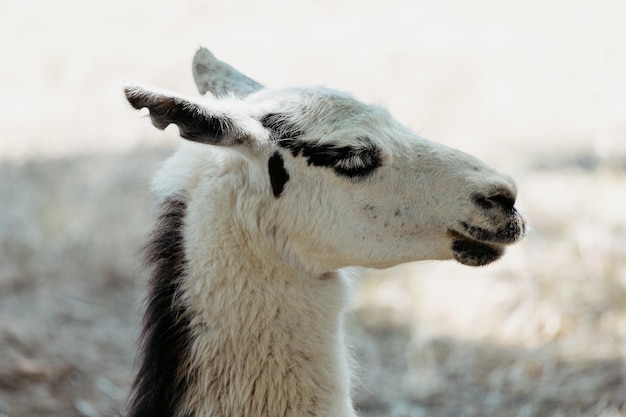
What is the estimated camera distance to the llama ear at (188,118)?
120 inches

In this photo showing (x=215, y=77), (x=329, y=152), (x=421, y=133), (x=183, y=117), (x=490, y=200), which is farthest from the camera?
(x=421, y=133)

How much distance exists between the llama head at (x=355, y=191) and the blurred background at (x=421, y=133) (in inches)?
22.9

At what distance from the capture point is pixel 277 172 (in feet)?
11.9

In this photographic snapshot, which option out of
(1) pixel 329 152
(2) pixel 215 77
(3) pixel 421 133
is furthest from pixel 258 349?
(3) pixel 421 133

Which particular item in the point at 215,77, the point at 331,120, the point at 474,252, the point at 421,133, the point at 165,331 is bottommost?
the point at 165,331

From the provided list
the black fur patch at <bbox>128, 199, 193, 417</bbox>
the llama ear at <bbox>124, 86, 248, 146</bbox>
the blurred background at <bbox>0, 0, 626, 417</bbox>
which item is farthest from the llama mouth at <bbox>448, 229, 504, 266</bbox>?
the black fur patch at <bbox>128, 199, 193, 417</bbox>

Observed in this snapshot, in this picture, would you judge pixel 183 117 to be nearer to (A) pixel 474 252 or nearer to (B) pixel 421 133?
(A) pixel 474 252

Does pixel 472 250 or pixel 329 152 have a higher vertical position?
pixel 329 152

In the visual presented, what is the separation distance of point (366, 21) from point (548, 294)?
8.38m

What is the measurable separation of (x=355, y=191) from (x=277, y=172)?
1.10 feet

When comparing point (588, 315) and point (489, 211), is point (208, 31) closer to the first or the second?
point (588, 315)

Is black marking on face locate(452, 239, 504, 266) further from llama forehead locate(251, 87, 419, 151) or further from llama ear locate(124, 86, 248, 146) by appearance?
llama ear locate(124, 86, 248, 146)

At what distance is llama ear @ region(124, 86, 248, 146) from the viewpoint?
306cm

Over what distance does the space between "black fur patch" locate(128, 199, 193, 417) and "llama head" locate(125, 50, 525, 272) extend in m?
0.24
